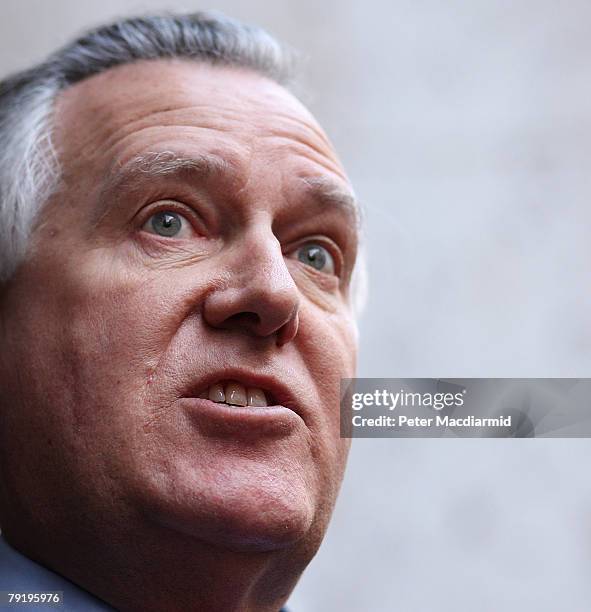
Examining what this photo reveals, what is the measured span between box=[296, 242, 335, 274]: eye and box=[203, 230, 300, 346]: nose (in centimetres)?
15

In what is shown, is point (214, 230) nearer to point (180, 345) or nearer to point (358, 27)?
point (180, 345)

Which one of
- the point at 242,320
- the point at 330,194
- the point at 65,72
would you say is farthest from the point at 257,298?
the point at 65,72

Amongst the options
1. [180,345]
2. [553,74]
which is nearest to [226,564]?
[180,345]

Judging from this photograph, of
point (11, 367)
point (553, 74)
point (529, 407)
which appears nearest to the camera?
point (11, 367)

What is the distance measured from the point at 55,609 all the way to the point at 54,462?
0.16m

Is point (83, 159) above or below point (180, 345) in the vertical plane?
above

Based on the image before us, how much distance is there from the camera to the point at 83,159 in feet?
3.98

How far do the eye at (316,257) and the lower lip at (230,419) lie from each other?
29 cm

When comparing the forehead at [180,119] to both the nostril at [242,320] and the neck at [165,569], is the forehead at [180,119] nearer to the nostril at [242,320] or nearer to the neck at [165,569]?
the nostril at [242,320]

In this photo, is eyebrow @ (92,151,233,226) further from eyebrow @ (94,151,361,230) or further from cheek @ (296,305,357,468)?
cheek @ (296,305,357,468)

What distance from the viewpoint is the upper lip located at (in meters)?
1.04

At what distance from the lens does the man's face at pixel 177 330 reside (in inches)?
40.2

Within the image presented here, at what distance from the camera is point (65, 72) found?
1360 millimetres

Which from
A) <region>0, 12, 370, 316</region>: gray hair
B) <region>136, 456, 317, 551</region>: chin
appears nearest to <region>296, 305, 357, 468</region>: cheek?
<region>136, 456, 317, 551</region>: chin
